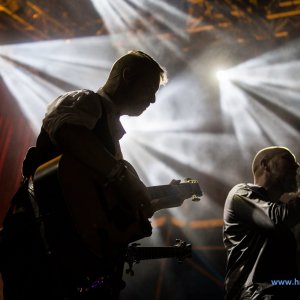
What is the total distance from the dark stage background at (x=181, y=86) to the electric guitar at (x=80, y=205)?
556 centimetres

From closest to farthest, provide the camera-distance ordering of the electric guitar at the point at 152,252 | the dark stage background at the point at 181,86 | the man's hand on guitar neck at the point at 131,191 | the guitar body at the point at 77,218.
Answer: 1. the guitar body at the point at 77,218
2. the man's hand on guitar neck at the point at 131,191
3. the electric guitar at the point at 152,252
4. the dark stage background at the point at 181,86

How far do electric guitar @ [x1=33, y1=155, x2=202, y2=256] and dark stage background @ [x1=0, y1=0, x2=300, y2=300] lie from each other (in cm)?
556

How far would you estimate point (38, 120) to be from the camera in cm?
797

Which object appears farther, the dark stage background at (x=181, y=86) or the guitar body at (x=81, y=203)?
the dark stage background at (x=181, y=86)

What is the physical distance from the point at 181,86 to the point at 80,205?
707 centimetres

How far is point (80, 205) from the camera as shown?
1.49 m

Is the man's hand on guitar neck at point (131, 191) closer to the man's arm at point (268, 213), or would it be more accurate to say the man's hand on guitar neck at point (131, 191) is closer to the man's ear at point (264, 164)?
the man's arm at point (268, 213)

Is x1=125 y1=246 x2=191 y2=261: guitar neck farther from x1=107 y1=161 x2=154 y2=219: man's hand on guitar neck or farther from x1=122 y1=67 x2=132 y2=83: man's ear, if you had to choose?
x1=122 y1=67 x2=132 y2=83: man's ear

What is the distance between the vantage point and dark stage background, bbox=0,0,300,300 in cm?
655

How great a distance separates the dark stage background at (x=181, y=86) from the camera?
21.5 feet

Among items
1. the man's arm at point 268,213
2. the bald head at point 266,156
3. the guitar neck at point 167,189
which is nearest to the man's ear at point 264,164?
the bald head at point 266,156

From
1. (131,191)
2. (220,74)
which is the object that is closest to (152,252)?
(131,191)

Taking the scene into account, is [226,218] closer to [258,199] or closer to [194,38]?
[258,199]

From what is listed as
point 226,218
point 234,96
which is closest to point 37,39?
point 234,96
